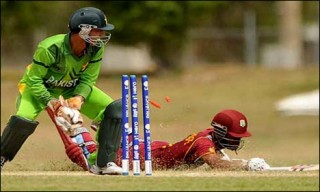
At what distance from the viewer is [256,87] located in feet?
105

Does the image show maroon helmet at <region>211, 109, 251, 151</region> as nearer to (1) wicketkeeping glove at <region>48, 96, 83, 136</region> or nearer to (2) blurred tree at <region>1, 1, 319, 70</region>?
(1) wicketkeeping glove at <region>48, 96, 83, 136</region>

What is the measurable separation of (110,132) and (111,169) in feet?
1.23

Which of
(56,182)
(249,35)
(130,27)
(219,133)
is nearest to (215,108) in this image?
(130,27)

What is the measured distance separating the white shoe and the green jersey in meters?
0.75

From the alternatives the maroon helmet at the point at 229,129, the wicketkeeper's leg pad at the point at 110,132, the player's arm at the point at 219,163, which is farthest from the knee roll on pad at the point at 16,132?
the maroon helmet at the point at 229,129

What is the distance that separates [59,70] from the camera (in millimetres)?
11578

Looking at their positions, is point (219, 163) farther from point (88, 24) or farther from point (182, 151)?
point (88, 24)

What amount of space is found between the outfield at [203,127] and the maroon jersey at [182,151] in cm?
19

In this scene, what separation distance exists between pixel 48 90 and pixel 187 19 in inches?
933

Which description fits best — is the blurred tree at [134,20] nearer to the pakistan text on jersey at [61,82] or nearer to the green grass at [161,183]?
the pakistan text on jersey at [61,82]

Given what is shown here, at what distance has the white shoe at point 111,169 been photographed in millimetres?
11336

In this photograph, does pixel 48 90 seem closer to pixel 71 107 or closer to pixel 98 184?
pixel 71 107

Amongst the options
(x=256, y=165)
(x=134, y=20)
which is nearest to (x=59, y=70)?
(x=256, y=165)

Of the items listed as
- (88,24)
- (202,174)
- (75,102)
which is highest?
(88,24)
